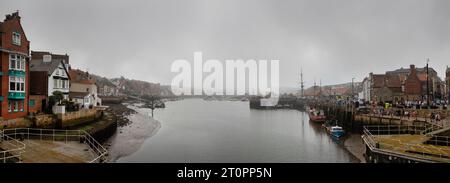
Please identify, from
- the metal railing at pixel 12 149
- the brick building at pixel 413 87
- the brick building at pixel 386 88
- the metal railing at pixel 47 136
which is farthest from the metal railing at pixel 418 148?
the brick building at pixel 386 88

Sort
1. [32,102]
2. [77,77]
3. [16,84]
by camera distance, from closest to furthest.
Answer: [16,84] → [32,102] → [77,77]

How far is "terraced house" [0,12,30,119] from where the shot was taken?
26.8 meters

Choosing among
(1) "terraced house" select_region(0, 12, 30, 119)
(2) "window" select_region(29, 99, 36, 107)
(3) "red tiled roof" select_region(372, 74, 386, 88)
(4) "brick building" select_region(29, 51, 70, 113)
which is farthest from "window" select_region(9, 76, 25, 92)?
(3) "red tiled roof" select_region(372, 74, 386, 88)

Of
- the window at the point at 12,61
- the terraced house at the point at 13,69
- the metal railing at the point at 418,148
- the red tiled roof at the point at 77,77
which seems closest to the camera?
the metal railing at the point at 418,148

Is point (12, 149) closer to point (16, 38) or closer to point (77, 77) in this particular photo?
point (16, 38)

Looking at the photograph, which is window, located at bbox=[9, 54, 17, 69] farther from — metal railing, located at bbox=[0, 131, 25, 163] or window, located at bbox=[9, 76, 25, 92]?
metal railing, located at bbox=[0, 131, 25, 163]

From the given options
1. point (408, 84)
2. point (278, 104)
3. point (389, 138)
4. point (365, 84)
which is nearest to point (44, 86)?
point (389, 138)

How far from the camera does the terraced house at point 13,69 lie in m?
26.8

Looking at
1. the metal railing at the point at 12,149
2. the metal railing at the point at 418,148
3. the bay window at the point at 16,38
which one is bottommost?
the metal railing at the point at 418,148

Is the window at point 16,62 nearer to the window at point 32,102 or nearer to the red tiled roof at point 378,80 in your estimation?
the window at point 32,102

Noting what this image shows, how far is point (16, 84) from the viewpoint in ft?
93.5

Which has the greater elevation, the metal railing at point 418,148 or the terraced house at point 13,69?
the terraced house at point 13,69

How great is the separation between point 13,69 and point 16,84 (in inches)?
64.4

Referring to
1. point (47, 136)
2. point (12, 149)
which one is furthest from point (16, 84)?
point (12, 149)
